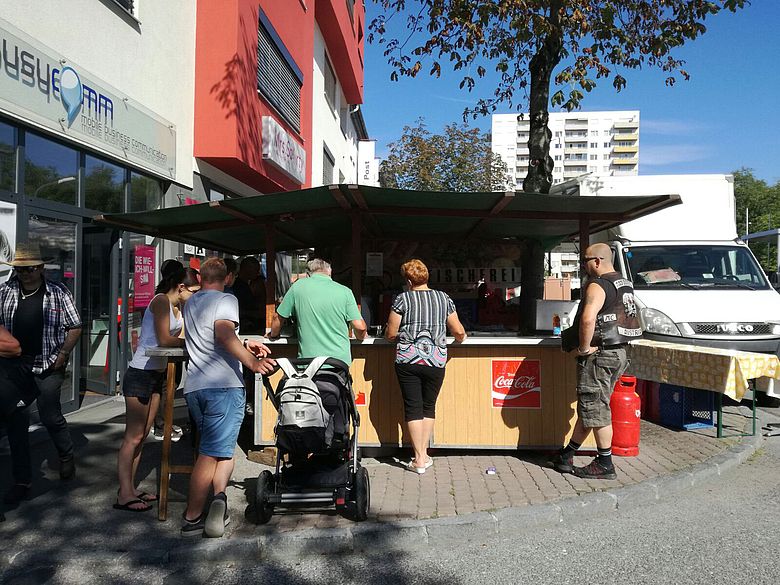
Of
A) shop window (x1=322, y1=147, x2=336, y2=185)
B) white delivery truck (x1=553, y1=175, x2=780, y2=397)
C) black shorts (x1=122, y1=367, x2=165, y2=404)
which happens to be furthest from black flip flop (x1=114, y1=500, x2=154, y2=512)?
shop window (x1=322, y1=147, x2=336, y2=185)

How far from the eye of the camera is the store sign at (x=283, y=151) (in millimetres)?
12523

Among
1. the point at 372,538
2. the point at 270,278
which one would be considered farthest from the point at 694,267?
the point at 372,538

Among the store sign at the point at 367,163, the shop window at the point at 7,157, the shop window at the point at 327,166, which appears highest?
the store sign at the point at 367,163

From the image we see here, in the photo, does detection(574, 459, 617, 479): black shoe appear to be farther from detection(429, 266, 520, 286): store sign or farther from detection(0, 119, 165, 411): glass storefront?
detection(0, 119, 165, 411): glass storefront

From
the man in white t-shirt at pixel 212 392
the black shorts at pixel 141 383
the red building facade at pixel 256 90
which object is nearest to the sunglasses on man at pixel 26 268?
the black shorts at pixel 141 383

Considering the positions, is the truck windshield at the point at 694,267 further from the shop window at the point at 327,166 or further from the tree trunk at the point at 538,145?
the shop window at the point at 327,166

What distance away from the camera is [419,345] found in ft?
17.4

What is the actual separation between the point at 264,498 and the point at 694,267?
25.3ft

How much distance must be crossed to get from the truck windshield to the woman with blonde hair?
191 inches

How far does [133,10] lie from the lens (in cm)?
902

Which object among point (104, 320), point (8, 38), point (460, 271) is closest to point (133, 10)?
point (8, 38)

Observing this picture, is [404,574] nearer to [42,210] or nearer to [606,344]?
[606,344]

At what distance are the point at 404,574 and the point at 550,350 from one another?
9.27 ft

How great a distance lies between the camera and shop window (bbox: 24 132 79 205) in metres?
7.08
